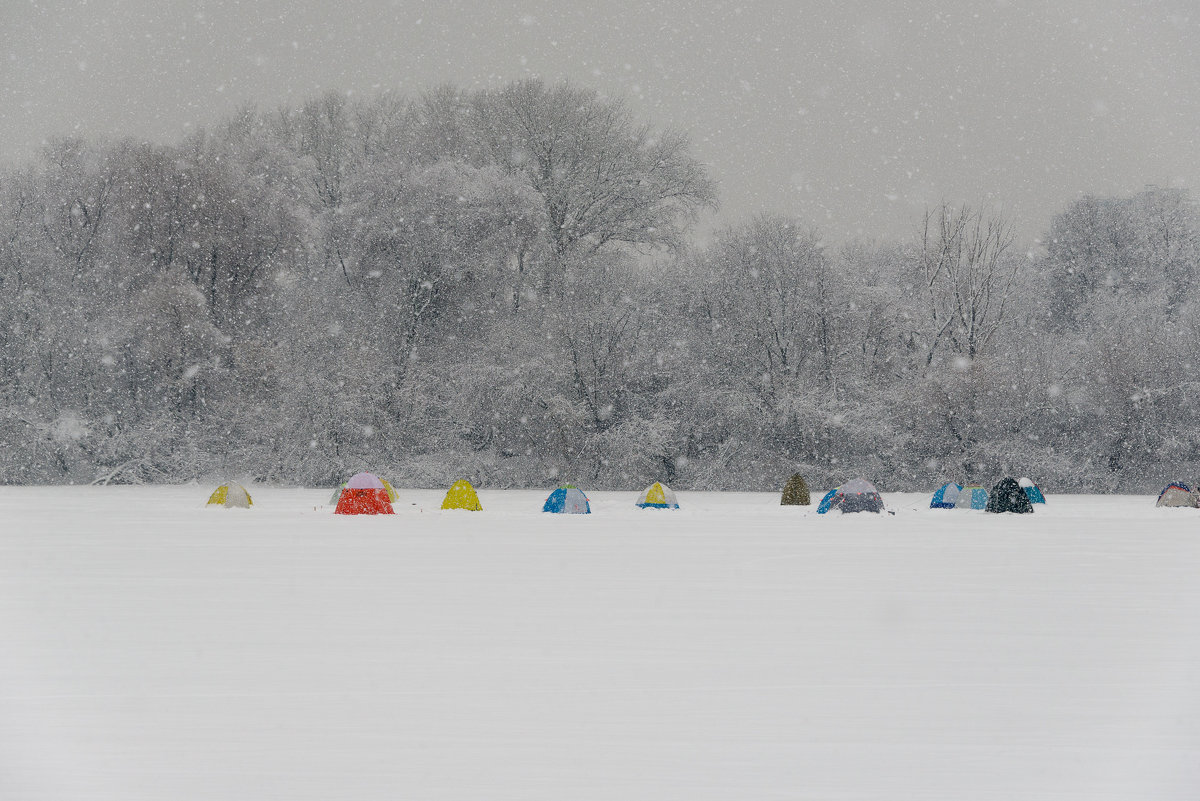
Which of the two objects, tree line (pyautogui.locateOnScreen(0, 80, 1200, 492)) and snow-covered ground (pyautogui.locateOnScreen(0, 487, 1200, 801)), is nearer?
snow-covered ground (pyautogui.locateOnScreen(0, 487, 1200, 801))

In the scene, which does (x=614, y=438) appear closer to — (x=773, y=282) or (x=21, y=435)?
(x=773, y=282)

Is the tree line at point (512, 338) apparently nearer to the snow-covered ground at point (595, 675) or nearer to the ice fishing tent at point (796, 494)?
the ice fishing tent at point (796, 494)

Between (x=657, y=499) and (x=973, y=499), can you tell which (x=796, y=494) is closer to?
(x=657, y=499)

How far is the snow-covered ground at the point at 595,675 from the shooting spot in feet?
17.0

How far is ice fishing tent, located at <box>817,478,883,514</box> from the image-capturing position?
911 inches

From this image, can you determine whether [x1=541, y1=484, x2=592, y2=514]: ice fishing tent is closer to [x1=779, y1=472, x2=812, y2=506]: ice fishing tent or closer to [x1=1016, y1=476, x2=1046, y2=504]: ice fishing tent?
[x1=779, y1=472, x2=812, y2=506]: ice fishing tent

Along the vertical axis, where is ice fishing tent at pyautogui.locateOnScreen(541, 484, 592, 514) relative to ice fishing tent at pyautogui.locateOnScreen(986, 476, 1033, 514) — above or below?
below

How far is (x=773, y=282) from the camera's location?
121 ft

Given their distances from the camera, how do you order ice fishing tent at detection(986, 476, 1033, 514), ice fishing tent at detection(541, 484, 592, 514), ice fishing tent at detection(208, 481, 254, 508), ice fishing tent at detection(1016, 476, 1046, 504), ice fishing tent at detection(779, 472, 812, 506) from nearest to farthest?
ice fishing tent at detection(541, 484, 592, 514) < ice fishing tent at detection(986, 476, 1033, 514) < ice fishing tent at detection(208, 481, 254, 508) < ice fishing tent at detection(779, 472, 812, 506) < ice fishing tent at detection(1016, 476, 1046, 504)

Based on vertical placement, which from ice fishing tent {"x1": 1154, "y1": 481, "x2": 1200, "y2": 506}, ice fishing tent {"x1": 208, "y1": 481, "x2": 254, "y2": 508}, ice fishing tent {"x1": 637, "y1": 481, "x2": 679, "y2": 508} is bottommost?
ice fishing tent {"x1": 208, "y1": 481, "x2": 254, "y2": 508}

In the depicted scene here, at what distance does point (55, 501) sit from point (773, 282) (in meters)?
21.9

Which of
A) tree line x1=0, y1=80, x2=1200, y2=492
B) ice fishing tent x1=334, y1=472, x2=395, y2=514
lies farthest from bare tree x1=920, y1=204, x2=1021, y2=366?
ice fishing tent x1=334, y1=472, x2=395, y2=514

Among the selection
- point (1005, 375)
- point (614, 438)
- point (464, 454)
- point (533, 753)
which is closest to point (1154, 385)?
point (1005, 375)

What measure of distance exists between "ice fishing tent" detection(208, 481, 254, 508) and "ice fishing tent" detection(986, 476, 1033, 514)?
52.2 ft
